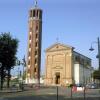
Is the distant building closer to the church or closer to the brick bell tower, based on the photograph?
the church

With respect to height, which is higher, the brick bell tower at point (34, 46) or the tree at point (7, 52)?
the brick bell tower at point (34, 46)

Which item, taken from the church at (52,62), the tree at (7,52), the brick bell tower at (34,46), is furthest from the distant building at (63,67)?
the tree at (7,52)

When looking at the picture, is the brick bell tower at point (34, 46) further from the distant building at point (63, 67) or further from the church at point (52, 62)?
the distant building at point (63, 67)

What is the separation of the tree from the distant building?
3091 inches

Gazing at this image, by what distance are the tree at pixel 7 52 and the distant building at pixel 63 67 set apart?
258 ft

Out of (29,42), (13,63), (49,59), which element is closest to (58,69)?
(49,59)

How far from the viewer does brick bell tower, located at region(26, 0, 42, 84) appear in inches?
5167

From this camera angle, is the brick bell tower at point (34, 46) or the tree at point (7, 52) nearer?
the tree at point (7, 52)

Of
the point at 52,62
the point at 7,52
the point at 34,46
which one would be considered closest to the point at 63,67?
the point at 52,62

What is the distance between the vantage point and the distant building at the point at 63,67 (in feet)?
429

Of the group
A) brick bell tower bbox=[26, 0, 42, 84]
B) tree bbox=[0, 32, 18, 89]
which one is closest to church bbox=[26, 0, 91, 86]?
brick bell tower bbox=[26, 0, 42, 84]

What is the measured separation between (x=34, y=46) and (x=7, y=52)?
83.7 meters

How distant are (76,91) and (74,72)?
8745cm

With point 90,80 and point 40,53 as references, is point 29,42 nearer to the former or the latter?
point 40,53
